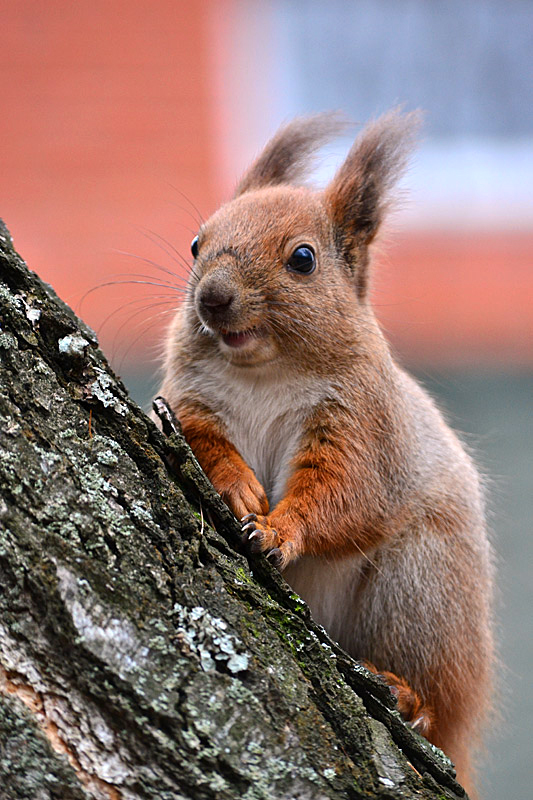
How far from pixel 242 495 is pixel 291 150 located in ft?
4.89

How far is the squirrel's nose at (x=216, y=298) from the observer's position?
7.80 feet

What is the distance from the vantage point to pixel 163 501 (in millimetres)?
1719

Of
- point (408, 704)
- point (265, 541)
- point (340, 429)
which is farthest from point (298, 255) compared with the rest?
point (408, 704)

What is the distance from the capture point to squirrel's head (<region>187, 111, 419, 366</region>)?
247cm

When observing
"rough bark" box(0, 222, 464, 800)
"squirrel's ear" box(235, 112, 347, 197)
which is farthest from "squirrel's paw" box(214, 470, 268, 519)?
"squirrel's ear" box(235, 112, 347, 197)

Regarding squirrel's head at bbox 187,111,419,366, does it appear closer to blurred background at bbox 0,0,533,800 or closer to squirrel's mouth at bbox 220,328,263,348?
squirrel's mouth at bbox 220,328,263,348

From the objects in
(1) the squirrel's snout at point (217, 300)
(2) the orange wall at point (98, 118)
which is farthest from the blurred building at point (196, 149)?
(1) the squirrel's snout at point (217, 300)

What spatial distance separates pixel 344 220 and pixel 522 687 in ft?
16.8

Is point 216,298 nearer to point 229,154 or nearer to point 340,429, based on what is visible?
point 340,429

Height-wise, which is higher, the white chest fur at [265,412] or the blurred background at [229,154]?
the blurred background at [229,154]

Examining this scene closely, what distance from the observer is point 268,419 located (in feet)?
8.66

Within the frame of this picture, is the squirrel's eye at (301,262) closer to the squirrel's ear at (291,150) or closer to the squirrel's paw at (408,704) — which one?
the squirrel's ear at (291,150)

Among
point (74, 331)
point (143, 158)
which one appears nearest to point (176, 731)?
point (74, 331)

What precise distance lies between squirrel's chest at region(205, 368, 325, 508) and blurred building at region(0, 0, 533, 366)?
529 cm
